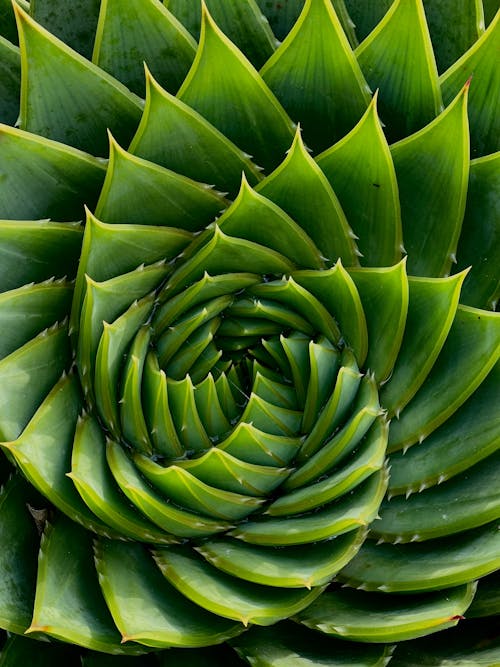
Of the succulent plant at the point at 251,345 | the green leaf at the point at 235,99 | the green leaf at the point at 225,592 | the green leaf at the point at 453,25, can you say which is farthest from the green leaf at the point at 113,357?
the green leaf at the point at 453,25

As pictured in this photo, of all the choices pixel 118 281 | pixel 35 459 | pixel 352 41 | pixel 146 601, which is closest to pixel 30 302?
pixel 118 281

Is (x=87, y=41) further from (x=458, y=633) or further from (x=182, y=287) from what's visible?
(x=458, y=633)

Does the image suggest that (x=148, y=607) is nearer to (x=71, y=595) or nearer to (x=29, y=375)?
(x=71, y=595)

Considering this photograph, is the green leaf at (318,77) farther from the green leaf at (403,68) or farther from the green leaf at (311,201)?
the green leaf at (311,201)

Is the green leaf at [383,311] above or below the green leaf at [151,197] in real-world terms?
below

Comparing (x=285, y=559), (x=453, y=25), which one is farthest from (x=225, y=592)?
(x=453, y=25)
